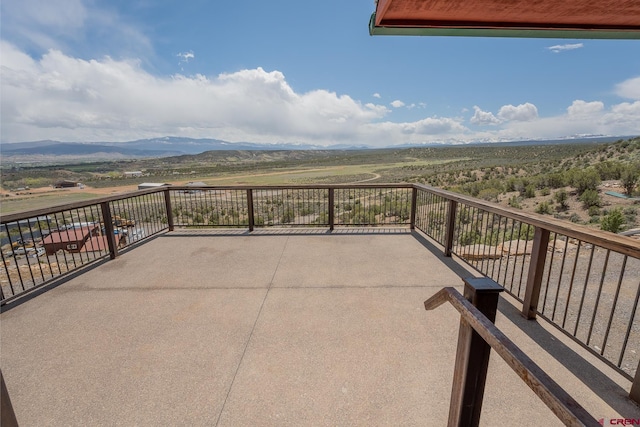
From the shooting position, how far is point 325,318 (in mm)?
2975

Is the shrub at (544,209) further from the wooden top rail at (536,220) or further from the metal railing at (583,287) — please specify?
the wooden top rail at (536,220)

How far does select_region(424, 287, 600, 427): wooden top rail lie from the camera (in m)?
0.64

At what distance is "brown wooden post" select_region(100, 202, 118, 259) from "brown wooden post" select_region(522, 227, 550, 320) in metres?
5.28

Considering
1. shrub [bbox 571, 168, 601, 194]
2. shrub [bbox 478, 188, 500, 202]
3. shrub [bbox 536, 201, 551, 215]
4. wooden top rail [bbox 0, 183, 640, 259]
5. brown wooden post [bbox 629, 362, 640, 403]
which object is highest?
wooden top rail [bbox 0, 183, 640, 259]

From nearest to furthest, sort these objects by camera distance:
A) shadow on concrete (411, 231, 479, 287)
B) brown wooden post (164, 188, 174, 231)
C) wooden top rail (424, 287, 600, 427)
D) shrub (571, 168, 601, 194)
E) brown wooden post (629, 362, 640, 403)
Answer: wooden top rail (424, 287, 600, 427), brown wooden post (629, 362, 640, 403), shadow on concrete (411, 231, 479, 287), brown wooden post (164, 188, 174, 231), shrub (571, 168, 601, 194)

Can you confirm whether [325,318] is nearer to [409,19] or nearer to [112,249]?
[409,19]

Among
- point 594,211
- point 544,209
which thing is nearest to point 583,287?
point 594,211

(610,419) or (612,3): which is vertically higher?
(612,3)

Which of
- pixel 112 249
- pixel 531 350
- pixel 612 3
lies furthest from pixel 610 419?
pixel 112 249

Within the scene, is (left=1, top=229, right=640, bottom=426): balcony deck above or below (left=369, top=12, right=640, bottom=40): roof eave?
below

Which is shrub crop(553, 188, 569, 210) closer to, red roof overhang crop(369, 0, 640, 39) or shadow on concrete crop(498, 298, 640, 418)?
red roof overhang crop(369, 0, 640, 39)

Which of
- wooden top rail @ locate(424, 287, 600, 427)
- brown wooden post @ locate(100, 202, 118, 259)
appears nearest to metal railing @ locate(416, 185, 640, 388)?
wooden top rail @ locate(424, 287, 600, 427)

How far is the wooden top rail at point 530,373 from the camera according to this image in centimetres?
64

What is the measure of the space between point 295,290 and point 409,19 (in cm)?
296
